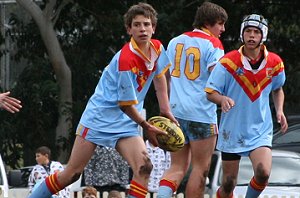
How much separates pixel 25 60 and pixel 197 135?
47.8 ft

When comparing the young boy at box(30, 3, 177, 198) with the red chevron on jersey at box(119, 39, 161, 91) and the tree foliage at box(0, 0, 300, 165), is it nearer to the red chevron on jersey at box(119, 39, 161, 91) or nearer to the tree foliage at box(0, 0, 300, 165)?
the red chevron on jersey at box(119, 39, 161, 91)

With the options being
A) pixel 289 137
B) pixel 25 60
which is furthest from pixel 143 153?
pixel 25 60

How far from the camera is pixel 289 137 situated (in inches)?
794

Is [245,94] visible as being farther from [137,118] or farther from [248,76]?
[137,118]

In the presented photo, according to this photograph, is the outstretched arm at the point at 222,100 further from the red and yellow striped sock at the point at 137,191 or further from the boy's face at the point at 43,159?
the boy's face at the point at 43,159

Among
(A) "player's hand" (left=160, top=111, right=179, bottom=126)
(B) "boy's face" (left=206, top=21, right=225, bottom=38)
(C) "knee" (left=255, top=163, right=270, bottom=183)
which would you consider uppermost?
(B) "boy's face" (left=206, top=21, right=225, bottom=38)

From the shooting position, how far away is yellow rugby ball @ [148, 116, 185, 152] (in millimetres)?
10742

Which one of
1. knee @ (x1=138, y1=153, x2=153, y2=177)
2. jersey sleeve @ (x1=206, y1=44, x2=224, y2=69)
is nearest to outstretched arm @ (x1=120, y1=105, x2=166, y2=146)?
knee @ (x1=138, y1=153, x2=153, y2=177)

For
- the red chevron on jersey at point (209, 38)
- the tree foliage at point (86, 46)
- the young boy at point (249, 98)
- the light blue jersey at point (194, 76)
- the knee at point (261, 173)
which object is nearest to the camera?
the knee at point (261, 173)

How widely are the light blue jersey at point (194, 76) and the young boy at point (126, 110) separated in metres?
0.90

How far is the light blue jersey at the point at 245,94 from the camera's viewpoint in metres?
11.5

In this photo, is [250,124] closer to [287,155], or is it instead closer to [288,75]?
[287,155]

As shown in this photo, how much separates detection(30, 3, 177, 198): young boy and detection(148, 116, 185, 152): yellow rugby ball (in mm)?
73

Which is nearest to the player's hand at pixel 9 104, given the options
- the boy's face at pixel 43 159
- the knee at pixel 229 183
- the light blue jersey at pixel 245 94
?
the light blue jersey at pixel 245 94
